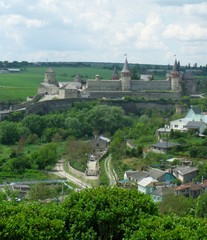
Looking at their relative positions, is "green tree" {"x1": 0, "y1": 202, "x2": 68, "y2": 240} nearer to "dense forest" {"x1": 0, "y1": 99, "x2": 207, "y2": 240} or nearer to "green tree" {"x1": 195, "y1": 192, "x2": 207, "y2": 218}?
"dense forest" {"x1": 0, "y1": 99, "x2": 207, "y2": 240}

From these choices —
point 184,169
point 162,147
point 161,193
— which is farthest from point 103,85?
point 161,193

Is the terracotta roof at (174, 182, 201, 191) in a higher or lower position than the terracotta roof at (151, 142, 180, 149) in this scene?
lower

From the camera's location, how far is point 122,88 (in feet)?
273

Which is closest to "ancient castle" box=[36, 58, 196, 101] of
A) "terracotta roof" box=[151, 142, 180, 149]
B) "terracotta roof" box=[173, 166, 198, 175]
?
"terracotta roof" box=[151, 142, 180, 149]

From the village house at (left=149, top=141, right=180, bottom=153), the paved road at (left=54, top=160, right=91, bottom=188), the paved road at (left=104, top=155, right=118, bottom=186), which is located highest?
the village house at (left=149, top=141, right=180, bottom=153)

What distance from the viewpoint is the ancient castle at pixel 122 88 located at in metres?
78.6

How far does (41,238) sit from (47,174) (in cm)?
2631

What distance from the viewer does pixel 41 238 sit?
770 inches

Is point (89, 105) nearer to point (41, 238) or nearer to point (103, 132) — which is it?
point (103, 132)

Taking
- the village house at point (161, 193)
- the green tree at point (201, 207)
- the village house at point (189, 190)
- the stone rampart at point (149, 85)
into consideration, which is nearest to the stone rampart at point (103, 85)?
the stone rampart at point (149, 85)

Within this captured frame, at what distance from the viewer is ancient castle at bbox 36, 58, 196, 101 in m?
78.6

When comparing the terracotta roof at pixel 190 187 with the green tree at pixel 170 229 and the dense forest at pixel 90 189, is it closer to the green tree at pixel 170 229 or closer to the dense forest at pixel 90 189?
the dense forest at pixel 90 189

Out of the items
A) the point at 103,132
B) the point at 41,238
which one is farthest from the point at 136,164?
the point at 41,238

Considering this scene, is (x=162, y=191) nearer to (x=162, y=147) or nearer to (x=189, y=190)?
(x=189, y=190)
